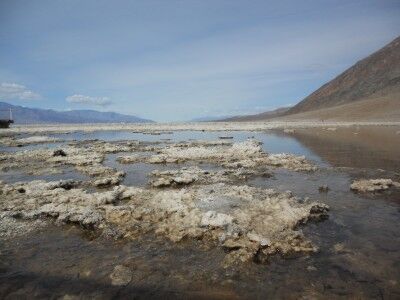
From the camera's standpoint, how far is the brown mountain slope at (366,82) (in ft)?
309

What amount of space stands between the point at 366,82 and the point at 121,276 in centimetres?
11407

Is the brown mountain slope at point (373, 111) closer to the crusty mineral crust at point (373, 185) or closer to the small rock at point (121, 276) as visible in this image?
the crusty mineral crust at point (373, 185)

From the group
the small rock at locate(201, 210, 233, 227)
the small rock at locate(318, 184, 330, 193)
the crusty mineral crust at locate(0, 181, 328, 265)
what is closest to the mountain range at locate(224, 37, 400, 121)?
the small rock at locate(318, 184, 330, 193)

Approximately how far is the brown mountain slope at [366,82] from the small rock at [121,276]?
88176mm

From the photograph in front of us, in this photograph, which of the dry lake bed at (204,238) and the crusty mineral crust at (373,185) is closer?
the dry lake bed at (204,238)

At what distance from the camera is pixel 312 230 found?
26.0 ft

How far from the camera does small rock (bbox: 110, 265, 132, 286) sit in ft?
19.2

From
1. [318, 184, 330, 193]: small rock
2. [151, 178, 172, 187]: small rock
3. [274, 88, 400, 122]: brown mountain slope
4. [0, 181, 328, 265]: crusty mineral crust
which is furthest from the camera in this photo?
[274, 88, 400, 122]: brown mountain slope

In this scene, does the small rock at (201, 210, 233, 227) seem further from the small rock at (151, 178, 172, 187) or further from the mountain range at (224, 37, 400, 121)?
the mountain range at (224, 37, 400, 121)

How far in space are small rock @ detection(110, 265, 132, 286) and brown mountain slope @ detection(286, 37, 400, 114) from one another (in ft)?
289

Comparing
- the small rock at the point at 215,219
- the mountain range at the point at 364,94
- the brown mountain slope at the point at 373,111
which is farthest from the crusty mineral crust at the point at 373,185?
the mountain range at the point at 364,94

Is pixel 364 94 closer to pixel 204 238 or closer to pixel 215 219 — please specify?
pixel 215 219

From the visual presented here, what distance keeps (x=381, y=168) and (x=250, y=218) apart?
9.55 metres

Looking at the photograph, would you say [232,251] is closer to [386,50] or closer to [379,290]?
[379,290]
